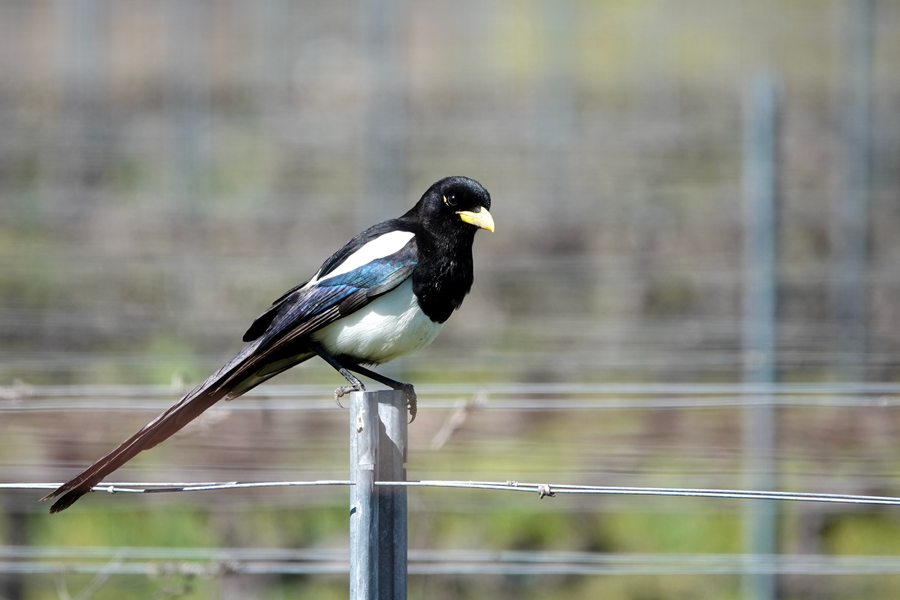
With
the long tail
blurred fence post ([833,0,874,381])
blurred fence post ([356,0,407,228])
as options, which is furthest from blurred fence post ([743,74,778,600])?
blurred fence post ([356,0,407,228])

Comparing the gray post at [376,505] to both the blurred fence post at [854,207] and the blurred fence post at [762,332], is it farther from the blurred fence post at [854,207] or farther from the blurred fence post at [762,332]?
the blurred fence post at [854,207]

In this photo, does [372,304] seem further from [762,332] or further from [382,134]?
[382,134]

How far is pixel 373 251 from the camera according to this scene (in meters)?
2.45

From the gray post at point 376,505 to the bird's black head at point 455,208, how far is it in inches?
32.1

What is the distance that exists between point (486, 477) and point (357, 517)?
256 cm

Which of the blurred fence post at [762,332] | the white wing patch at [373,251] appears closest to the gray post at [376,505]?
the white wing patch at [373,251]

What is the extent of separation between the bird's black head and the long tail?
0.50m

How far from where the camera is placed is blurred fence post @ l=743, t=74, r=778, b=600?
306 cm

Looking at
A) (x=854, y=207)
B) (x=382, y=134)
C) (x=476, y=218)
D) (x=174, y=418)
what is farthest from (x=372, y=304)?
(x=854, y=207)

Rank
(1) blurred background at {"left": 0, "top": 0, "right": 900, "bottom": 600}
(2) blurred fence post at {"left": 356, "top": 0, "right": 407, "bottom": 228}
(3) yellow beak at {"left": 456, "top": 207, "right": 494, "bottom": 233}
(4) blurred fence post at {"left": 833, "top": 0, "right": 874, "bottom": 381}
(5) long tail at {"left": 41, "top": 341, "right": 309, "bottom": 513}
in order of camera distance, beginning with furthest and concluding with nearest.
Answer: (2) blurred fence post at {"left": 356, "top": 0, "right": 407, "bottom": 228} < (4) blurred fence post at {"left": 833, "top": 0, "right": 874, "bottom": 381} < (1) blurred background at {"left": 0, "top": 0, "right": 900, "bottom": 600} < (3) yellow beak at {"left": 456, "top": 207, "right": 494, "bottom": 233} < (5) long tail at {"left": 41, "top": 341, "right": 309, "bottom": 513}

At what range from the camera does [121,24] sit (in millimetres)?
9539

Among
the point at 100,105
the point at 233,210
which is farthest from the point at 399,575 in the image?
the point at 100,105

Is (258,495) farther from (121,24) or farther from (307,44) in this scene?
(121,24)

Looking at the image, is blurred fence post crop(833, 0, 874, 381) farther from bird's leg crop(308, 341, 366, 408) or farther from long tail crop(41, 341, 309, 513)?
long tail crop(41, 341, 309, 513)
